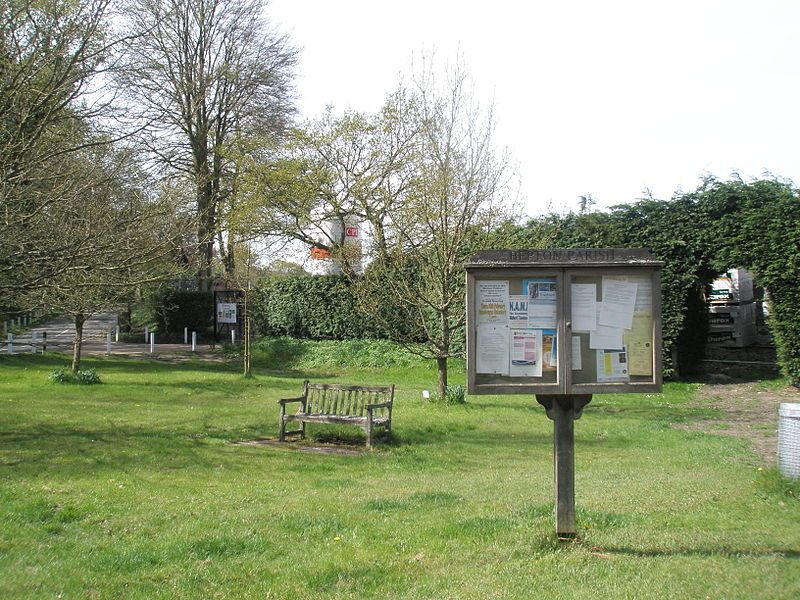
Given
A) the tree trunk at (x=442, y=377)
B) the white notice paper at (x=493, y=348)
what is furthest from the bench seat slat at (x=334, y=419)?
the white notice paper at (x=493, y=348)

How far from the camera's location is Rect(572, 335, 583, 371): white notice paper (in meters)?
5.62

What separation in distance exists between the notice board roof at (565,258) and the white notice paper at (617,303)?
15 centimetres

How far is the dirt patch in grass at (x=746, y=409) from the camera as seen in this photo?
12875mm

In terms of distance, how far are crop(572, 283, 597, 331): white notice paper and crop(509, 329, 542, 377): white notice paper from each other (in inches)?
11.2

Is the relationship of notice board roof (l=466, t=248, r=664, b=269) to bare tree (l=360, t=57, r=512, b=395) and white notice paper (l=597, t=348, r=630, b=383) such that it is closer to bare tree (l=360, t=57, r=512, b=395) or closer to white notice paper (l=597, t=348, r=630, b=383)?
white notice paper (l=597, t=348, r=630, b=383)

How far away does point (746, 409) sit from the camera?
665 inches

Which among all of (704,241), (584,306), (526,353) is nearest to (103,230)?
(526,353)

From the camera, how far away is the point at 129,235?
12.4 m

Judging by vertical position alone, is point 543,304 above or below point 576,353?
above

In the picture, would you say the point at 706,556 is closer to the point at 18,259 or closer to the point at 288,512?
the point at 288,512

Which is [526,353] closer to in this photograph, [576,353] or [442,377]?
[576,353]

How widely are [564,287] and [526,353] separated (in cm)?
54

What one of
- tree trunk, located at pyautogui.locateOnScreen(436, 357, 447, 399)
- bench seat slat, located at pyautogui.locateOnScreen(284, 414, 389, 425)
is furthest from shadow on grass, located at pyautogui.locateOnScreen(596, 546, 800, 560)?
tree trunk, located at pyautogui.locateOnScreen(436, 357, 447, 399)

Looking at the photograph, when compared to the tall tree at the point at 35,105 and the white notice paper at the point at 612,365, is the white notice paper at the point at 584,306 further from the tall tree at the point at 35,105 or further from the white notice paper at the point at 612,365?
the tall tree at the point at 35,105
